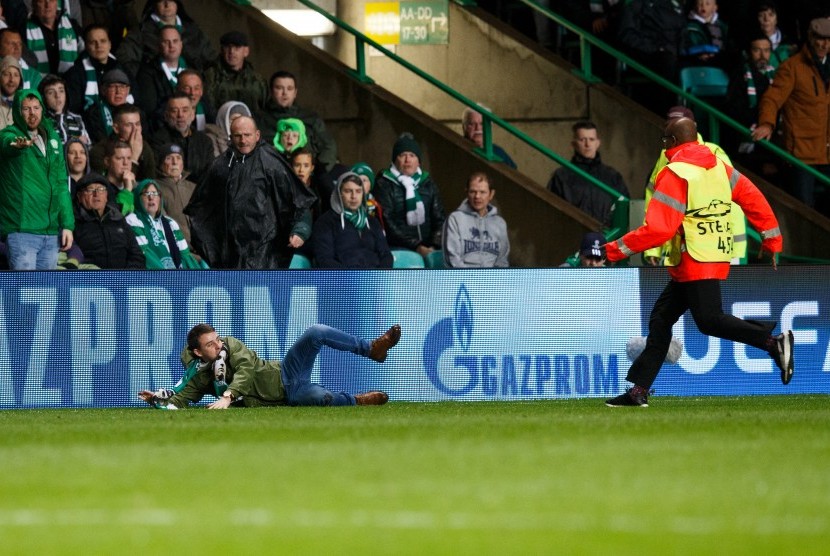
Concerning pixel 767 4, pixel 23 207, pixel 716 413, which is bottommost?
pixel 716 413

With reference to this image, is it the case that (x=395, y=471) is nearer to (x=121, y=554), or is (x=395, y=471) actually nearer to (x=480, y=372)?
(x=121, y=554)

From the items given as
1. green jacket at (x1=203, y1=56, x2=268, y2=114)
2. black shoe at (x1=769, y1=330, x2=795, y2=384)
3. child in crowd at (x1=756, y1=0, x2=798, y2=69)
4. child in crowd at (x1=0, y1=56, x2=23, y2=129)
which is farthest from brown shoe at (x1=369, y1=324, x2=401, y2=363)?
child in crowd at (x1=756, y1=0, x2=798, y2=69)

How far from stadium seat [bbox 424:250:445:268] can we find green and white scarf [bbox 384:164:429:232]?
26cm

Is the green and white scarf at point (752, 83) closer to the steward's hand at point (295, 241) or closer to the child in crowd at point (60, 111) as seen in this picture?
the steward's hand at point (295, 241)

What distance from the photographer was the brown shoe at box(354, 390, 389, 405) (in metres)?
13.5

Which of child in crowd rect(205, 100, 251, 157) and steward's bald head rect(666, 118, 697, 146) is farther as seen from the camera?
child in crowd rect(205, 100, 251, 157)

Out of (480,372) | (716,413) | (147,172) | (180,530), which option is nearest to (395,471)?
(180,530)

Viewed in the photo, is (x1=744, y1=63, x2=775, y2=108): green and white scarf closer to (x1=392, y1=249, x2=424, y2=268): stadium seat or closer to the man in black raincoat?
(x1=392, y1=249, x2=424, y2=268): stadium seat

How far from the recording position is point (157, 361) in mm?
13984

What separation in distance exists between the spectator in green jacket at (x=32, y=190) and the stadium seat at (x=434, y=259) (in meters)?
3.75

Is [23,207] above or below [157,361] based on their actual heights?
above

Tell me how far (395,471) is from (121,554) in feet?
7.94

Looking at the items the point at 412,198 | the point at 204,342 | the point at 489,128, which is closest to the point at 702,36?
the point at 489,128

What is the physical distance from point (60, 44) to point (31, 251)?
10.4 ft
